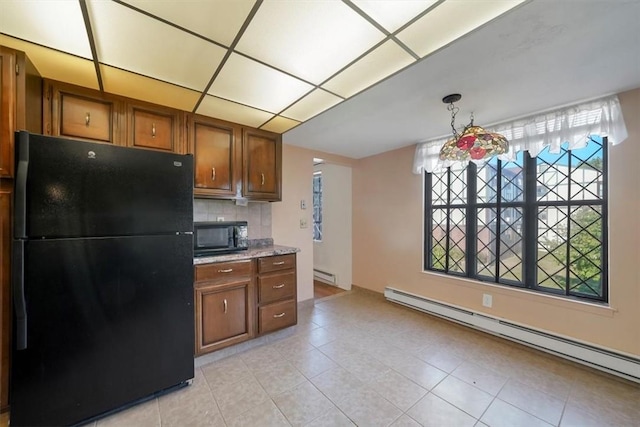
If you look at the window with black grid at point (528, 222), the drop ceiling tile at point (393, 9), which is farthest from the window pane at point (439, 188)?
the drop ceiling tile at point (393, 9)

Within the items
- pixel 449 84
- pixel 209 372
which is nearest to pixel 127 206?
pixel 209 372

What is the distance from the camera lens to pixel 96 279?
1.50 metres

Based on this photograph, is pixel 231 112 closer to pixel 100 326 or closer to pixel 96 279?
pixel 96 279

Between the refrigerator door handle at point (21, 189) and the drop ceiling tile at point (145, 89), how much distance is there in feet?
2.20

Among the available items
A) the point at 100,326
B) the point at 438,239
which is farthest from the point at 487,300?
the point at 100,326

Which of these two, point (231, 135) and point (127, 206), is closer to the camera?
point (127, 206)

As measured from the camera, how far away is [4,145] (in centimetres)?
142

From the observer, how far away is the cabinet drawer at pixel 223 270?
2.04 metres

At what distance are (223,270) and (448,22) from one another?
7.47 feet

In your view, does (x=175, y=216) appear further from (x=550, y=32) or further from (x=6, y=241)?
(x=550, y=32)

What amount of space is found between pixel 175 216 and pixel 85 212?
0.47 metres

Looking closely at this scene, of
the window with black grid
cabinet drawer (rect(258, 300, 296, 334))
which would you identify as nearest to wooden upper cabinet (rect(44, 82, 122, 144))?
cabinet drawer (rect(258, 300, 296, 334))

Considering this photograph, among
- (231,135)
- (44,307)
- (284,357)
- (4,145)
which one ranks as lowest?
(284,357)

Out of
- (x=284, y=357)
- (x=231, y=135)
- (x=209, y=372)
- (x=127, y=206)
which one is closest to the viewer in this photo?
(x=127, y=206)
